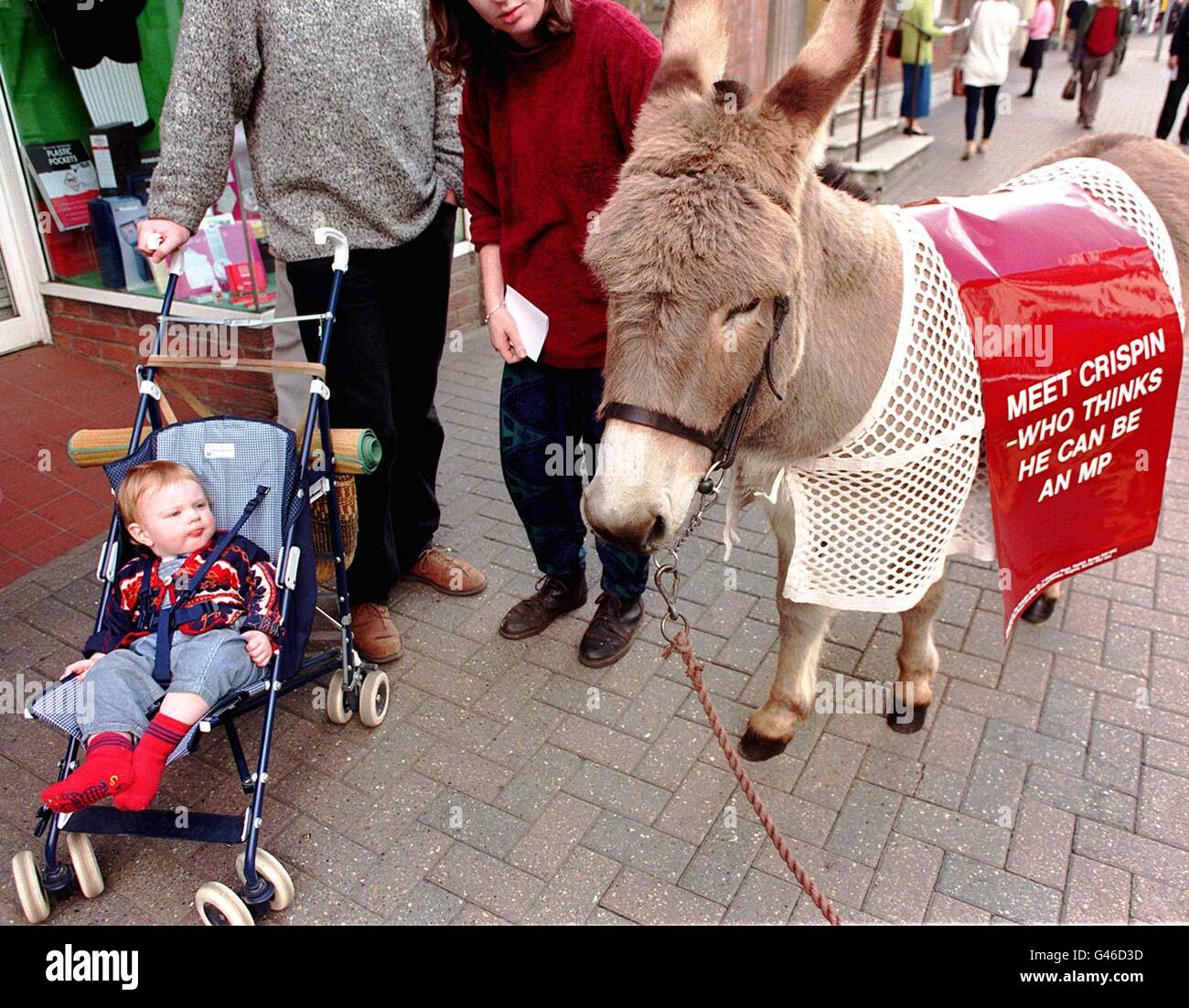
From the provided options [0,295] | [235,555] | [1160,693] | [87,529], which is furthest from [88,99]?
[1160,693]

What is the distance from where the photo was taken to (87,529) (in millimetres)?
4500

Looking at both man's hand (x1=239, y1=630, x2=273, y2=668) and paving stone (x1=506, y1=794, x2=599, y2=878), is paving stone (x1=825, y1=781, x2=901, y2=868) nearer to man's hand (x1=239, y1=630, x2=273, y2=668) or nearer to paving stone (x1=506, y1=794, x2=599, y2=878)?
paving stone (x1=506, y1=794, x2=599, y2=878)

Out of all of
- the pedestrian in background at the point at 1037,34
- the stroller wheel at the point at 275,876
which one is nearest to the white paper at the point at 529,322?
the stroller wheel at the point at 275,876

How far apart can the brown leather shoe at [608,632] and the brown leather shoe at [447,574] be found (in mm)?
658

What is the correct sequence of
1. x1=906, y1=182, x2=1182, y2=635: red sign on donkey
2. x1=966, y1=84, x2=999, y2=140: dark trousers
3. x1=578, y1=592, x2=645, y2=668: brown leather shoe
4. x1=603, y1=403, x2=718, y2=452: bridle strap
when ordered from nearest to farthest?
x1=603, y1=403, x2=718, y2=452: bridle strap < x1=906, y1=182, x2=1182, y2=635: red sign on donkey < x1=578, y1=592, x2=645, y2=668: brown leather shoe < x1=966, y1=84, x2=999, y2=140: dark trousers

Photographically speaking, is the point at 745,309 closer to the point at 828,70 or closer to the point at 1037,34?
the point at 828,70

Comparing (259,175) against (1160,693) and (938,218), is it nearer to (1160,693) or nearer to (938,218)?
(938,218)

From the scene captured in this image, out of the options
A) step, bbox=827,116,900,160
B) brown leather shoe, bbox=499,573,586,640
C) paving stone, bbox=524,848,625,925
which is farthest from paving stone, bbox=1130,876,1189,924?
step, bbox=827,116,900,160

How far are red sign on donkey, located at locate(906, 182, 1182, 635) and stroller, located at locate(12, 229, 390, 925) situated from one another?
2044 mm

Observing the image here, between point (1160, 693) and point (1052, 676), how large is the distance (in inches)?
14.8

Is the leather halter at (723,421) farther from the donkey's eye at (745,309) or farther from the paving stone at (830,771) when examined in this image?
the paving stone at (830,771)

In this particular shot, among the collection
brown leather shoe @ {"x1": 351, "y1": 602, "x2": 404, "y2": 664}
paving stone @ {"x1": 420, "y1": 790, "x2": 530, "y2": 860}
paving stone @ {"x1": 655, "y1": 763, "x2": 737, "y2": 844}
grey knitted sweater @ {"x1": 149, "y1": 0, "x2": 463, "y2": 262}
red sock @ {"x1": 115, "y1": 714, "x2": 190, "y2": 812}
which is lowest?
paving stone @ {"x1": 655, "y1": 763, "x2": 737, "y2": 844}

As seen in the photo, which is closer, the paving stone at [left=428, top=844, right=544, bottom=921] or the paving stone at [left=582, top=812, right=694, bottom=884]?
the paving stone at [left=428, top=844, right=544, bottom=921]

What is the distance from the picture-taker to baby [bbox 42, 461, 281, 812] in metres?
2.42
